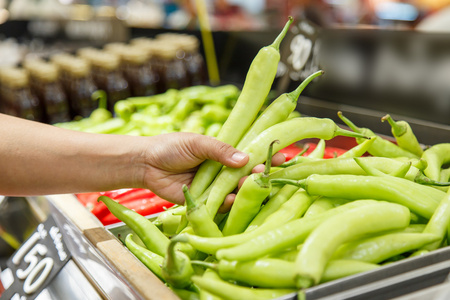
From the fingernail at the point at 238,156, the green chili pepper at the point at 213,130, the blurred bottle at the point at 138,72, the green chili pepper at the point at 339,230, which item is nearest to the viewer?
the green chili pepper at the point at 339,230

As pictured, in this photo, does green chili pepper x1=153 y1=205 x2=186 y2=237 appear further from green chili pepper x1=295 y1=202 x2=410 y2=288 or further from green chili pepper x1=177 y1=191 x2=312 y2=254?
green chili pepper x1=295 y1=202 x2=410 y2=288

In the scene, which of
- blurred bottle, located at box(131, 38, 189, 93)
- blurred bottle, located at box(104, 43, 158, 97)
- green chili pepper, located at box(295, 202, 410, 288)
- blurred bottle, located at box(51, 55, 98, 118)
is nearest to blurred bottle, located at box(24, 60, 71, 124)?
blurred bottle, located at box(51, 55, 98, 118)

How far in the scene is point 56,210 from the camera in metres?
1.57

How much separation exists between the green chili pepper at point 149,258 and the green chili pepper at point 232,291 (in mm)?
231

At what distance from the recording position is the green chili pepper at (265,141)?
120 cm

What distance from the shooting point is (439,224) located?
1.01 metres

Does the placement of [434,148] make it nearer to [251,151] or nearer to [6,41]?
[251,151]

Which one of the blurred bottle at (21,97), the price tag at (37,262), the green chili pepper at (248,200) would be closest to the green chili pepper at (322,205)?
the green chili pepper at (248,200)

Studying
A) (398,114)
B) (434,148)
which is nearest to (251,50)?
(398,114)

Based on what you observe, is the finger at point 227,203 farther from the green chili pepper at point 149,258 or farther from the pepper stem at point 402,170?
the pepper stem at point 402,170

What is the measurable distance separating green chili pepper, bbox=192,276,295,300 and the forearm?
1.94 ft

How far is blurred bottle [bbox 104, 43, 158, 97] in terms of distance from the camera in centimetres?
338

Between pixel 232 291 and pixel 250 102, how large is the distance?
0.60 m

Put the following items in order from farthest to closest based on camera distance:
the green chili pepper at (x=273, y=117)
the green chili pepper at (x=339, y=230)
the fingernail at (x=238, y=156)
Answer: the green chili pepper at (x=273, y=117) → the fingernail at (x=238, y=156) → the green chili pepper at (x=339, y=230)
